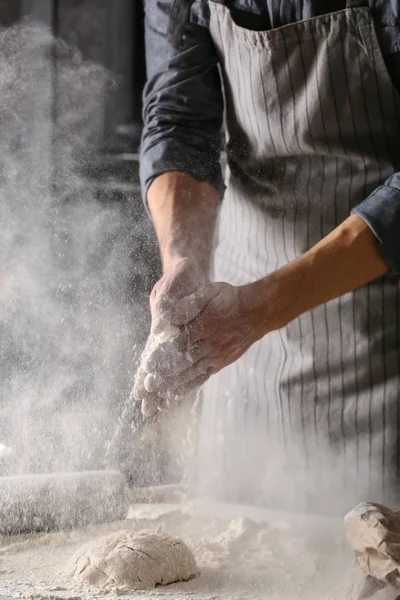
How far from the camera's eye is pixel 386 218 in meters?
1.10

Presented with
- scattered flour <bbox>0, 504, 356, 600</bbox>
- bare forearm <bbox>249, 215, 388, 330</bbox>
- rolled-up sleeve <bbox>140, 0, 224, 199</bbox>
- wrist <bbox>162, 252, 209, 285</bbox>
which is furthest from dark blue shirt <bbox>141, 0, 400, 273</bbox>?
scattered flour <bbox>0, 504, 356, 600</bbox>

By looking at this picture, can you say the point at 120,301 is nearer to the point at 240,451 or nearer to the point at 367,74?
the point at 240,451

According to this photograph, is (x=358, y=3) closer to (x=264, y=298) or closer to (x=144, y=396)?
(x=264, y=298)

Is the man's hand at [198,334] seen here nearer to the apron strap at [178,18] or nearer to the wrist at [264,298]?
the wrist at [264,298]

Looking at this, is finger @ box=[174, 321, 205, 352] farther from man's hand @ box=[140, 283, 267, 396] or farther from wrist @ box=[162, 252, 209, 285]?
wrist @ box=[162, 252, 209, 285]

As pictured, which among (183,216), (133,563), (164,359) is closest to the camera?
(133,563)

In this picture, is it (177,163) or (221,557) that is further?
(177,163)

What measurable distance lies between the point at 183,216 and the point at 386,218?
0.37 metres

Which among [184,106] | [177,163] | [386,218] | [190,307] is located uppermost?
[184,106]

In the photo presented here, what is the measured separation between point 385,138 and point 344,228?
25cm

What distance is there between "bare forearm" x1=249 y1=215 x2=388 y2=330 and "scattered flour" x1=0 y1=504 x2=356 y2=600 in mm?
303

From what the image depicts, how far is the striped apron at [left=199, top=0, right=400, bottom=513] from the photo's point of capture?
4.14ft

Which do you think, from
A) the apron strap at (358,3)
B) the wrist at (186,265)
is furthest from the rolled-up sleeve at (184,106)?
the apron strap at (358,3)

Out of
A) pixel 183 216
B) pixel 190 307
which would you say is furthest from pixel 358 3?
→ pixel 190 307
